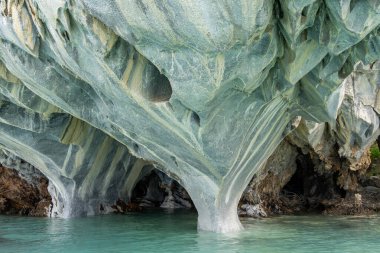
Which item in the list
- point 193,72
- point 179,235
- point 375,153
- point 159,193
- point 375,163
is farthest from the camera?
point 159,193

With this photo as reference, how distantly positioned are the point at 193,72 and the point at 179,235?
4810 mm

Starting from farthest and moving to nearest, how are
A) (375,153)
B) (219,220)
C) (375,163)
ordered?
(375,153) → (375,163) → (219,220)

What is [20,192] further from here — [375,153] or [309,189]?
[375,153]

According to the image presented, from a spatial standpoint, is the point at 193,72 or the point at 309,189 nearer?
the point at 193,72

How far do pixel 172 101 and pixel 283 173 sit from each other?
32.9 feet

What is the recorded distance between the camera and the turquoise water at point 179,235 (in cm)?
1017

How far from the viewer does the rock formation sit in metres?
8.15

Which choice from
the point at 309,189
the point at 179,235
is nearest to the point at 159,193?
the point at 309,189

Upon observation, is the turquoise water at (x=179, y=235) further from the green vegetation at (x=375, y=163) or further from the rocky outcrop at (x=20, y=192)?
the green vegetation at (x=375, y=163)

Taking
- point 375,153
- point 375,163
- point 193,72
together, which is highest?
point 375,153

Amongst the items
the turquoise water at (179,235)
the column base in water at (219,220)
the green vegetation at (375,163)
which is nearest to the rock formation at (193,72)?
the column base in water at (219,220)

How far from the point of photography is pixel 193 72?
28.7 feet

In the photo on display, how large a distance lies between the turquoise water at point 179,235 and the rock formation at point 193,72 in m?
1.17

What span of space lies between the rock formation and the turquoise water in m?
1.17
